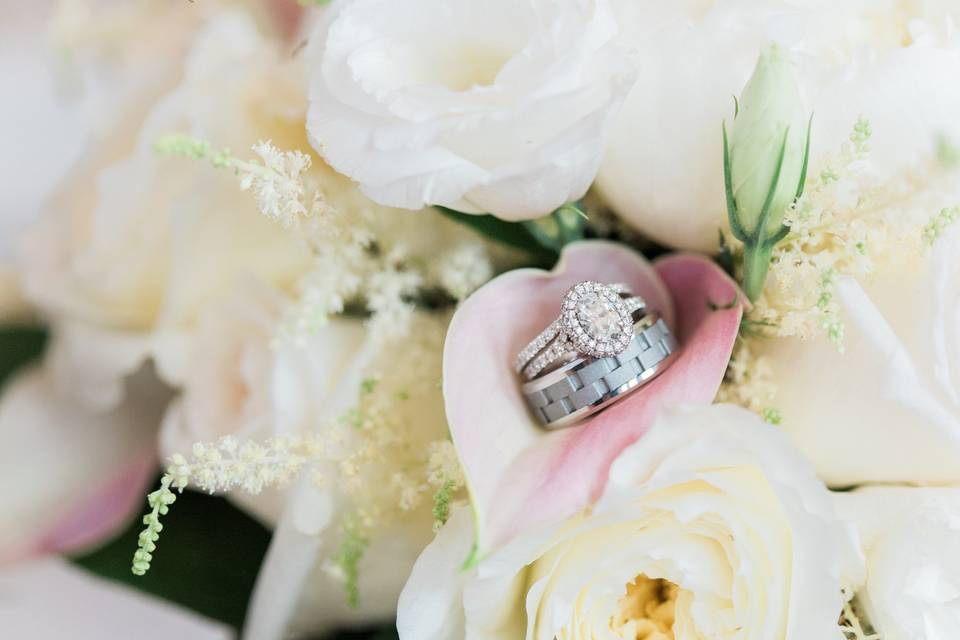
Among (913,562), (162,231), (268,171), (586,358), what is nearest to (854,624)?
(913,562)

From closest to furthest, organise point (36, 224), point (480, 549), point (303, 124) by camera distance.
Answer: point (480, 549) → point (303, 124) → point (36, 224)

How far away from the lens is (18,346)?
59 cm

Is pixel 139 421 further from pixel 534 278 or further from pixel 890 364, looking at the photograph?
pixel 890 364

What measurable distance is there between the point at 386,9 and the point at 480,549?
0.18m

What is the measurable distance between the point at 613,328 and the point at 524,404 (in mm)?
44

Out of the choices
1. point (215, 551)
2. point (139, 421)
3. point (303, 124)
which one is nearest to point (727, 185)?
point (303, 124)

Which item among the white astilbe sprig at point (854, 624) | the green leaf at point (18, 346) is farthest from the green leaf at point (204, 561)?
the white astilbe sprig at point (854, 624)

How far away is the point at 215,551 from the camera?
0.46 meters

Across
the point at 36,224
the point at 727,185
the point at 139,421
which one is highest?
→ the point at 727,185

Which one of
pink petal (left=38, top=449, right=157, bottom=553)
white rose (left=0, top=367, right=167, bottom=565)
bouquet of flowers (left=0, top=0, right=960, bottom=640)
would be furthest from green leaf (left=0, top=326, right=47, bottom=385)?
bouquet of flowers (left=0, top=0, right=960, bottom=640)

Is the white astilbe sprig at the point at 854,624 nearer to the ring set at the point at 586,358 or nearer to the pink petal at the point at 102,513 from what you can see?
the ring set at the point at 586,358

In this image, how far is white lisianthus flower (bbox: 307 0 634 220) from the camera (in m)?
0.27

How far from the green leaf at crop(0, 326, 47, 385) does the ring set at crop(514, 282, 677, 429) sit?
419 millimetres

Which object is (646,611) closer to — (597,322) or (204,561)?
(597,322)
